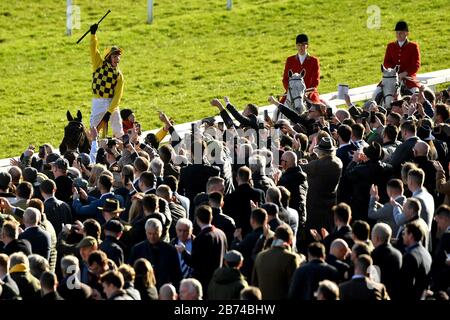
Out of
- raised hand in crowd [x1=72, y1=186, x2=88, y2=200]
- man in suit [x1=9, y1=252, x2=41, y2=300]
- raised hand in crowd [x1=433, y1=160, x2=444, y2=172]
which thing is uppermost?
raised hand in crowd [x1=433, y1=160, x2=444, y2=172]

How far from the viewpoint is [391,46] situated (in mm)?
23156

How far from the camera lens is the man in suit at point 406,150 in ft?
52.6

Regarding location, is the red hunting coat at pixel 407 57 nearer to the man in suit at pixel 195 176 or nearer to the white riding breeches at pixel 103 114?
the white riding breeches at pixel 103 114

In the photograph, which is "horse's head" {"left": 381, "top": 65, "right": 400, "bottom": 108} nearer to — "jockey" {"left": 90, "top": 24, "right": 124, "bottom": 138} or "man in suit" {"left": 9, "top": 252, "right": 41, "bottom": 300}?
"jockey" {"left": 90, "top": 24, "right": 124, "bottom": 138}

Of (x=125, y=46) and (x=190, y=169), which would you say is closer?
(x=190, y=169)

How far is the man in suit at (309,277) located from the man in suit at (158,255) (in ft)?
4.69

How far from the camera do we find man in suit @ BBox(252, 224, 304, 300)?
12.4 meters

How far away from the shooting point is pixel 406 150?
16062 millimetres

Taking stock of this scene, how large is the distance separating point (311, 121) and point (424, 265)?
6917mm

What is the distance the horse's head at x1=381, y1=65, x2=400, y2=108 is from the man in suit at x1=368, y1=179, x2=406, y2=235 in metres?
6.95

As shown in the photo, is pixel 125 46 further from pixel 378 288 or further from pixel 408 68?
pixel 378 288

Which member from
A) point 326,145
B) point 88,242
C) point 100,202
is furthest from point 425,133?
point 88,242

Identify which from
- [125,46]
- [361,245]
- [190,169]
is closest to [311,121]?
[190,169]

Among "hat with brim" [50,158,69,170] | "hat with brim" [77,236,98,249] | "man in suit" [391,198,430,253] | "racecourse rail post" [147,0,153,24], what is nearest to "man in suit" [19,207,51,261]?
"hat with brim" [77,236,98,249]
